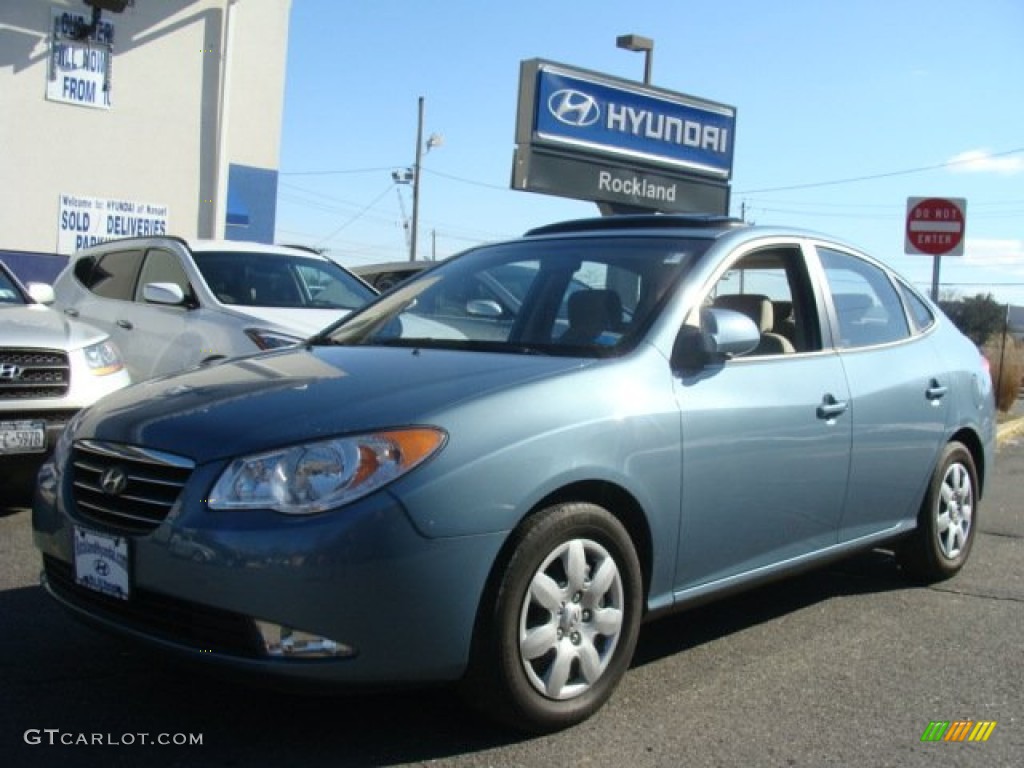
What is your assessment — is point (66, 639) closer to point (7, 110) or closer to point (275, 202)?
point (7, 110)

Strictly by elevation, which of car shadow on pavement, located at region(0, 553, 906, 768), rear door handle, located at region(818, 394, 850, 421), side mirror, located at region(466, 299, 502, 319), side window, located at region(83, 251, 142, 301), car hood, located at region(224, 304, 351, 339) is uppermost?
side window, located at region(83, 251, 142, 301)

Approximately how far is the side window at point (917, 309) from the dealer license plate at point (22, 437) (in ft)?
14.9

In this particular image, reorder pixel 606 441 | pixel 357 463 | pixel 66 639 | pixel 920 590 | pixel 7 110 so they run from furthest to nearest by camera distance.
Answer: pixel 7 110, pixel 920 590, pixel 66 639, pixel 606 441, pixel 357 463

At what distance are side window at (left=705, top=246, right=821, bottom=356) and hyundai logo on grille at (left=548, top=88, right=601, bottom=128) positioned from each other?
33.0ft

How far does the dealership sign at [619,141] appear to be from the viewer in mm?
14281

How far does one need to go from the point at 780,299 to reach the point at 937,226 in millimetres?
8610

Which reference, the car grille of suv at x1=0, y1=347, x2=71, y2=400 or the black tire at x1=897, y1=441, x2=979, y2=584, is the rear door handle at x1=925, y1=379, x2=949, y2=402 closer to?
the black tire at x1=897, y1=441, x2=979, y2=584

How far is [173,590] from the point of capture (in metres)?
3.02

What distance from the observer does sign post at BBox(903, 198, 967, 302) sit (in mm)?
12305

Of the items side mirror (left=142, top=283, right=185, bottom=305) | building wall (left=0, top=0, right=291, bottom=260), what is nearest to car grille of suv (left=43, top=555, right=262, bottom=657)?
side mirror (left=142, top=283, right=185, bottom=305)

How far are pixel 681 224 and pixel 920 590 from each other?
7.41ft

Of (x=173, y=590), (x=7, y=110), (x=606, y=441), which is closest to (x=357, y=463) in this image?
(x=173, y=590)

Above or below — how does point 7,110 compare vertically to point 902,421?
above

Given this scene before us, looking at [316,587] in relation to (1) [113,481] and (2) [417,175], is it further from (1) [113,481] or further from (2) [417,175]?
(2) [417,175]
